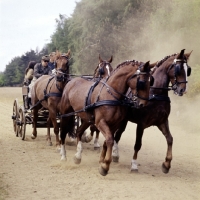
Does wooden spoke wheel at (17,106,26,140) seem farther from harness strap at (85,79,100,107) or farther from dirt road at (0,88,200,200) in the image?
harness strap at (85,79,100,107)

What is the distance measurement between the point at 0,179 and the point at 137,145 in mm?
2602

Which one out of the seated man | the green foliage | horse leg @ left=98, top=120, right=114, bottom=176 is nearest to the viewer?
horse leg @ left=98, top=120, right=114, bottom=176

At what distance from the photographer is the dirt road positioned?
5.84m

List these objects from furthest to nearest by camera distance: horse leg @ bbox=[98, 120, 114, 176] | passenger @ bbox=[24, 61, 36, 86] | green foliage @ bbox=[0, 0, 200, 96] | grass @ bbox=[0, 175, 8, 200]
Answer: green foliage @ bbox=[0, 0, 200, 96]
passenger @ bbox=[24, 61, 36, 86]
horse leg @ bbox=[98, 120, 114, 176]
grass @ bbox=[0, 175, 8, 200]

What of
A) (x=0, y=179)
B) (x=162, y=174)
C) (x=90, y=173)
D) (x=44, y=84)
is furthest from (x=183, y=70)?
(x=44, y=84)

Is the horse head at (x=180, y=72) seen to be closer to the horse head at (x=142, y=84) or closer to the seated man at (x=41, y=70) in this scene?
the horse head at (x=142, y=84)

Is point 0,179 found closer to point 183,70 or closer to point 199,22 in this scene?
point 183,70

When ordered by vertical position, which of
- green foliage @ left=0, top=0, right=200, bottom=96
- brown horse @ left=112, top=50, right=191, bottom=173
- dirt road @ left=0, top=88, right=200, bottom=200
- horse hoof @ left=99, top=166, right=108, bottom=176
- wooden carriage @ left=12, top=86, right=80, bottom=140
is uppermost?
green foliage @ left=0, top=0, right=200, bottom=96

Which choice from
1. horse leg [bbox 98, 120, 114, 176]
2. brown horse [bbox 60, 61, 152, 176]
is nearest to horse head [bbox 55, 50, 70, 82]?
brown horse [bbox 60, 61, 152, 176]

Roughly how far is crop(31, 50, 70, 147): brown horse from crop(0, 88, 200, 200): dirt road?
2.94 feet

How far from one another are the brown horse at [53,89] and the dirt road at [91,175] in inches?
35.3

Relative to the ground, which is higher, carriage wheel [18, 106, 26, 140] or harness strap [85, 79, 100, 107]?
harness strap [85, 79, 100, 107]

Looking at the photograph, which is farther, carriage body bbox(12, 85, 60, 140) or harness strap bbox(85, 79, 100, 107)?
carriage body bbox(12, 85, 60, 140)

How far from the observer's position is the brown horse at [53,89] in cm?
910
